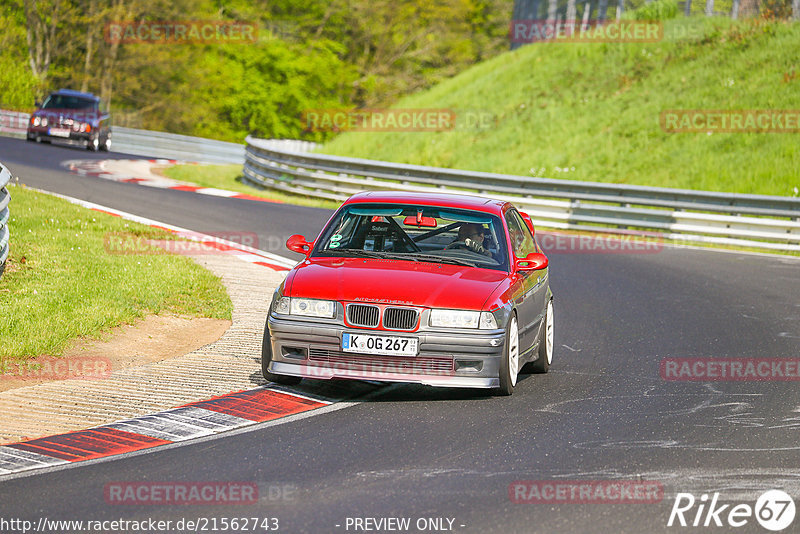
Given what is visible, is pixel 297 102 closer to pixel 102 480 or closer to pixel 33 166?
pixel 33 166

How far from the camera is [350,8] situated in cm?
6731

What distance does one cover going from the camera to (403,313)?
26.0ft

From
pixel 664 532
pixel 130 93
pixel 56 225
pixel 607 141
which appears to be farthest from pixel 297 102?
pixel 664 532

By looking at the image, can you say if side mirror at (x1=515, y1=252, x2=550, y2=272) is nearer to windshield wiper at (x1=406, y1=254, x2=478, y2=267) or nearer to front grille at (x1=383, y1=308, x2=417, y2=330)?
windshield wiper at (x1=406, y1=254, x2=478, y2=267)

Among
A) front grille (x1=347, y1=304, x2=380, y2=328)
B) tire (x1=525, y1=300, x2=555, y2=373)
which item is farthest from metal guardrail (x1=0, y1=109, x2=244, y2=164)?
front grille (x1=347, y1=304, x2=380, y2=328)

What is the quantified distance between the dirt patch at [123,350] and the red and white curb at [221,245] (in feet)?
12.1

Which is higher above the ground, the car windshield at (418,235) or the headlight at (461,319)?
the car windshield at (418,235)

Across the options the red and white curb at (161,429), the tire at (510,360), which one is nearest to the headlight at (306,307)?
the red and white curb at (161,429)

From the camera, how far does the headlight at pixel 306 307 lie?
8.02m

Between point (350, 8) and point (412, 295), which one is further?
point (350, 8)

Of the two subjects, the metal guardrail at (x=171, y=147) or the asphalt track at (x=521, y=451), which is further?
the metal guardrail at (x=171, y=147)

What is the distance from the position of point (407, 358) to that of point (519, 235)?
2.38 meters

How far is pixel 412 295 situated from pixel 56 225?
9156 mm

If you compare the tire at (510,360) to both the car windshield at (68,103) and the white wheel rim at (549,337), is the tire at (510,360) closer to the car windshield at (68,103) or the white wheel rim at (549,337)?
the white wheel rim at (549,337)
